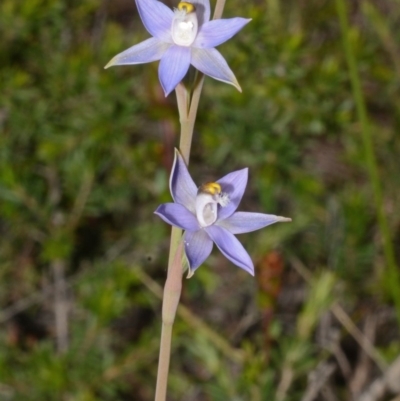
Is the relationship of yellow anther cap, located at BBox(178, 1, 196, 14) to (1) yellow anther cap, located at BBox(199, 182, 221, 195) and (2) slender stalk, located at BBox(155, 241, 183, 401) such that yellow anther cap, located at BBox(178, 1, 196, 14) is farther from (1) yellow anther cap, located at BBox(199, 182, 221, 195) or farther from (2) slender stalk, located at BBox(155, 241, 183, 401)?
(2) slender stalk, located at BBox(155, 241, 183, 401)

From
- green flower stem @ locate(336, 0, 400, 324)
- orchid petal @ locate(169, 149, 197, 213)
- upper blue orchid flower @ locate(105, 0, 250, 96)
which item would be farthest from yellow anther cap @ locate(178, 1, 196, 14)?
green flower stem @ locate(336, 0, 400, 324)

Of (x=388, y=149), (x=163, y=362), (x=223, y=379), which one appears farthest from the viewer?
(x=388, y=149)

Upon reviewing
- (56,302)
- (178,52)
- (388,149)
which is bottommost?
(56,302)

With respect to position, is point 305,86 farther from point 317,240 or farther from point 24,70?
point 24,70

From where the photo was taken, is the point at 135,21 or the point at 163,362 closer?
the point at 163,362

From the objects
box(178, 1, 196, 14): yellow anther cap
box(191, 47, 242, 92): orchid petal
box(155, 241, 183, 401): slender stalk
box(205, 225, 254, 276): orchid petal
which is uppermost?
box(178, 1, 196, 14): yellow anther cap

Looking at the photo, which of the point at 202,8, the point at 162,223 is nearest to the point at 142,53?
the point at 202,8

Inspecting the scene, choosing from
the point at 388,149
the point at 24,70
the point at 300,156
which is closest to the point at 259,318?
the point at 300,156

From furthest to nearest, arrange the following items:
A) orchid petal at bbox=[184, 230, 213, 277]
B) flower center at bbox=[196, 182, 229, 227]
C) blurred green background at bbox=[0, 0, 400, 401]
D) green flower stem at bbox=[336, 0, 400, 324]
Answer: blurred green background at bbox=[0, 0, 400, 401], green flower stem at bbox=[336, 0, 400, 324], flower center at bbox=[196, 182, 229, 227], orchid petal at bbox=[184, 230, 213, 277]
